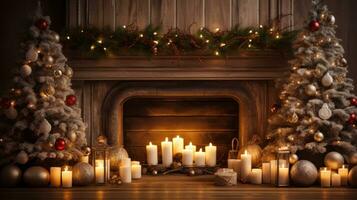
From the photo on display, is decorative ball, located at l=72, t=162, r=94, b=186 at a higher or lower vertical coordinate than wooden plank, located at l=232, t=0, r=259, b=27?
lower

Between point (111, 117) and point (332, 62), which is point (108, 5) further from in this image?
point (332, 62)

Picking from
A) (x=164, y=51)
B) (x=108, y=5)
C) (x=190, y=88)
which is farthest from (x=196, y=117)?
(x=108, y=5)

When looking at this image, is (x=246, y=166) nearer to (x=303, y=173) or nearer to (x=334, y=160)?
(x=303, y=173)

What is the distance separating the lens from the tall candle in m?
5.58

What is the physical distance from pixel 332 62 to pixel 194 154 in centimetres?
151

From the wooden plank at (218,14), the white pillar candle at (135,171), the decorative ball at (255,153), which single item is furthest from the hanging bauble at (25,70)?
the decorative ball at (255,153)

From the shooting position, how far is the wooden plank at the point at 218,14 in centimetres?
562

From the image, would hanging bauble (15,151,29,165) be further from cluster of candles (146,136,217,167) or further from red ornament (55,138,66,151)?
cluster of candles (146,136,217,167)

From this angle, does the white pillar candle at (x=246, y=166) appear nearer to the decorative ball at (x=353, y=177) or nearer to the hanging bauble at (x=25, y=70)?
the decorative ball at (x=353, y=177)

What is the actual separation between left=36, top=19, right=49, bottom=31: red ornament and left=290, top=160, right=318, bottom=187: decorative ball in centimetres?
232

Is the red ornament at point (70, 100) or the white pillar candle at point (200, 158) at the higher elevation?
the red ornament at point (70, 100)

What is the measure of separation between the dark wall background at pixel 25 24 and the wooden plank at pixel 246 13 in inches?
29.5

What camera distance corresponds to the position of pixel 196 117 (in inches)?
238

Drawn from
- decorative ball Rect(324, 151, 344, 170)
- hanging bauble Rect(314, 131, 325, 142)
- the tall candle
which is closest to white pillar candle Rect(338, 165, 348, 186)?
decorative ball Rect(324, 151, 344, 170)
